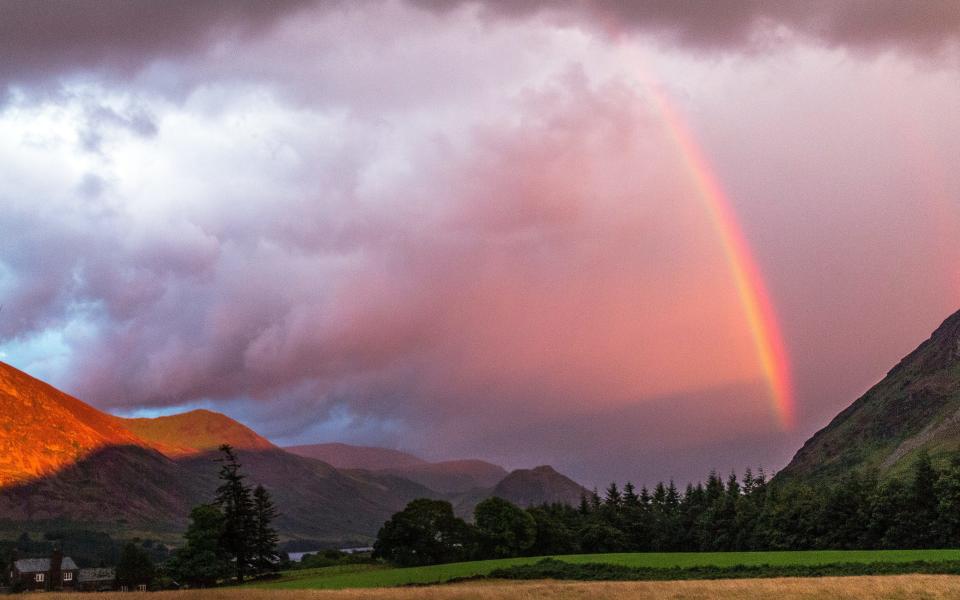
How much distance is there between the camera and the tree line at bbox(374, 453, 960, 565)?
141375mm

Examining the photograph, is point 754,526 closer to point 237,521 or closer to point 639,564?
point 639,564

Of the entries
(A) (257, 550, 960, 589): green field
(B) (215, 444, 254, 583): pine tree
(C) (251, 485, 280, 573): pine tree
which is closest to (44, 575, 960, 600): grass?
(A) (257, 550, 960, 589): green field

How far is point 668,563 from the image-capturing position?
125000 mm

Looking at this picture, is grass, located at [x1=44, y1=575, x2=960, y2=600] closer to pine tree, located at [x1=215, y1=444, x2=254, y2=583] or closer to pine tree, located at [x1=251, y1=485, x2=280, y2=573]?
pine tree, located at [x1=215, y1=444, x2=254, y2=583]

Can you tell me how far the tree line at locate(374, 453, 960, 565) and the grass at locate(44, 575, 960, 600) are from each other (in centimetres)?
6363

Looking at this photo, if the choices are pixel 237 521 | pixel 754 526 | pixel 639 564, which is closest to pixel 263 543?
pixel 237 521

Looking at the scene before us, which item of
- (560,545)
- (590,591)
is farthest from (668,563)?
(560,545)

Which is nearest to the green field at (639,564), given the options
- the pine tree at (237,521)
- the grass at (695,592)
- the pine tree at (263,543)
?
the pine tree at (263,543)

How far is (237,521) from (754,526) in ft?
342

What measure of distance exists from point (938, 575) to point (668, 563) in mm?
44897

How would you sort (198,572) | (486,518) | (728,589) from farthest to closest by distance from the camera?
(486,518)
(198,572)
(728,589)

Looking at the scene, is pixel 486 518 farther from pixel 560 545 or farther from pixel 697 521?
pixel 697 521

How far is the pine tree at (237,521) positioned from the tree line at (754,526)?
85.7 ft

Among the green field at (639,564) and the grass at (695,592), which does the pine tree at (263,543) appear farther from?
the grass at (695,592)
